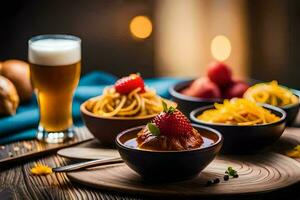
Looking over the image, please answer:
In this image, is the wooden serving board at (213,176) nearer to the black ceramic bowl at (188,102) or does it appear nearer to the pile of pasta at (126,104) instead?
the pile of pasta at (126,104)

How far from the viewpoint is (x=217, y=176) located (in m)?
1.78

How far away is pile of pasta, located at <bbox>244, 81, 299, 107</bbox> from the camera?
7.29 ft

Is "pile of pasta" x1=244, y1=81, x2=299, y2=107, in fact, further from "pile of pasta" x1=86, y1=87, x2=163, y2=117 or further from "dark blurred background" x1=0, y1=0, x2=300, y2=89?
"dark blurred background" x1=0, y1=0, x2=300, y2=89

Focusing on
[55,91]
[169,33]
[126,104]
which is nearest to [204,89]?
[126,104]

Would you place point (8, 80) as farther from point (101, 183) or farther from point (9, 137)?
point (101, 183)

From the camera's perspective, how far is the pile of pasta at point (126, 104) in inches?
82.2

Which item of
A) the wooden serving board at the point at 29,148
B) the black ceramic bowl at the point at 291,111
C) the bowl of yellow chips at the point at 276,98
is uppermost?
the bowl of yellow chips at the point at 276,98

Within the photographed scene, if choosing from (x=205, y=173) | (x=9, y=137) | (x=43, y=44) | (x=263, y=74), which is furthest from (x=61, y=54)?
(x=263, y=74)

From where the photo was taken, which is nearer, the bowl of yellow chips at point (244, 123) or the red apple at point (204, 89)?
the bowl of yellow chips at point (244, 123)

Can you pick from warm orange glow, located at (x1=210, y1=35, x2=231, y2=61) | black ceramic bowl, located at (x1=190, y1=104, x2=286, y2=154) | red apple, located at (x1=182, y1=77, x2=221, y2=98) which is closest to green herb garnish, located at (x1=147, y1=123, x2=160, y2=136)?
black ceramic bowl, located at (x1=190, y1=104, x2=286, y2=154)

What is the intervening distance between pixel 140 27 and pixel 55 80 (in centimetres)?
109

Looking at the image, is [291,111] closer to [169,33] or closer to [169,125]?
[169,125]

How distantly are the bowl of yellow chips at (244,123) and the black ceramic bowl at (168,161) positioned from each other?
194 millimetres

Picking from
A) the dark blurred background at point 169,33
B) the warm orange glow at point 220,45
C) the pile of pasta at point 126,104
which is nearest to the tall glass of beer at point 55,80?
the pile of pasta at point 126,104
